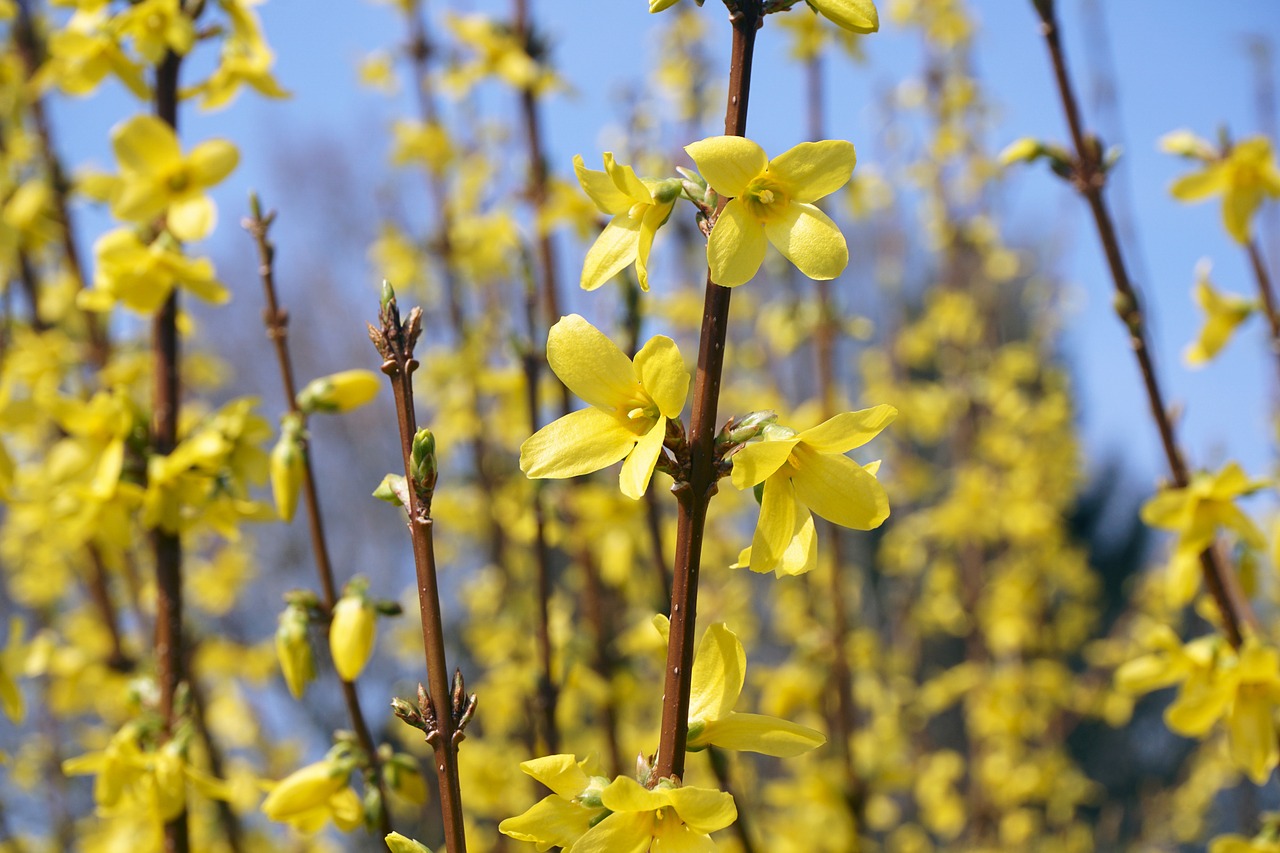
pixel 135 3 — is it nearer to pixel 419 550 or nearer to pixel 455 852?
pixel 419 550

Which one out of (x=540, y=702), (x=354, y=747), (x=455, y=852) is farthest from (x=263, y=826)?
(x=455, y=852)

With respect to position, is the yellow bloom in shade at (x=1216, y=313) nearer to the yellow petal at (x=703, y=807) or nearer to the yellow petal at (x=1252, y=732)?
the yellow petal at (x=1252, y=732)

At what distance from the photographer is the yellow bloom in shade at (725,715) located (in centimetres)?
93

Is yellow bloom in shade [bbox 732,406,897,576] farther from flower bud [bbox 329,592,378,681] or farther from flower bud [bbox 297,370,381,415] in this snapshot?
flower bud [bbox 297,370,381,415]

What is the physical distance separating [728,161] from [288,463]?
94cm

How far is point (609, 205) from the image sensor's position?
982 millimetres

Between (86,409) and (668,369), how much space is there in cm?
126

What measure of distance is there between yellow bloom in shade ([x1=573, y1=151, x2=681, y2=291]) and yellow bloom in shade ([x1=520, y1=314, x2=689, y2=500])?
0.07m

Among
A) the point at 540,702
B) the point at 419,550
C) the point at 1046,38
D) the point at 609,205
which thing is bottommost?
the point at 540,702

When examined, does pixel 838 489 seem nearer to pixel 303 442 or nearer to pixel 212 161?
pixel 303 442

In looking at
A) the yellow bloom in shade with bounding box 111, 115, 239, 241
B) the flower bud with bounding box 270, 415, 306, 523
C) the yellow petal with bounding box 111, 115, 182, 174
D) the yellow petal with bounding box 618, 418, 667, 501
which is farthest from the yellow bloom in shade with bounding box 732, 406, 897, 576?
the yellow petal with bounding box 111, 115, 182, 174

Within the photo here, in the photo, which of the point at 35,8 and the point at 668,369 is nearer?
the point at 668,369

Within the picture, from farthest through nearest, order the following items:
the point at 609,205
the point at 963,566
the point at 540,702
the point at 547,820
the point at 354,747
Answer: the point at 963,566
the point at 540,702
the point at 354,747
the point at 609,205
the point at 547,820

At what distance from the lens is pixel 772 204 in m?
0.98
